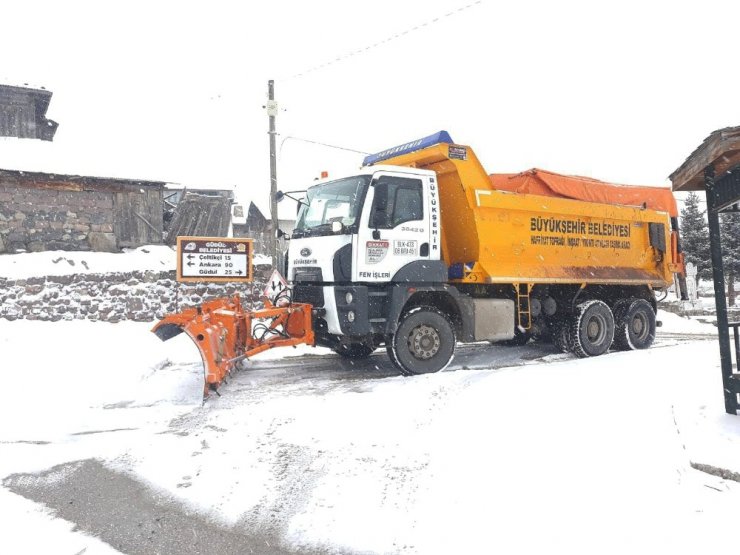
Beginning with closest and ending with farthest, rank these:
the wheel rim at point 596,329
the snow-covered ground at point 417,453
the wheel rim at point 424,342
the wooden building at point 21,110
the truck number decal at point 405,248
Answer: the snow-covered ground at point 417,453
the truck number decal at point 405,248
the wheel rim at point 424,342
the wheel rim at point 596,329
the wooden building at point 21,110

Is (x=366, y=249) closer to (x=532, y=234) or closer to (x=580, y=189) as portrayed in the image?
(x=532, y=234)

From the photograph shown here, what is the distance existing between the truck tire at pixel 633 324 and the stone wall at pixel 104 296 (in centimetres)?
802

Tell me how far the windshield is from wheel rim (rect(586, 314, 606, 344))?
16.2ft

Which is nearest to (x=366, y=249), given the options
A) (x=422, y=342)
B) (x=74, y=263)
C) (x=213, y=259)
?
(x=422, y=342)

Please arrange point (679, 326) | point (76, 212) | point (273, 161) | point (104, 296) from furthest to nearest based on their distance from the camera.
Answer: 1. point (76, 212)
2. point (679, 326)
3. point (273, 161)
4. point (104, 296)

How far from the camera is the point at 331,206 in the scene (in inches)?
315

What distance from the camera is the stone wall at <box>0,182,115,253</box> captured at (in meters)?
16.0

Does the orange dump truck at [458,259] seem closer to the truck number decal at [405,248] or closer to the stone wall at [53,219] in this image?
the truck number decal at [405,248]

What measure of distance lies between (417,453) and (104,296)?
1000 cm

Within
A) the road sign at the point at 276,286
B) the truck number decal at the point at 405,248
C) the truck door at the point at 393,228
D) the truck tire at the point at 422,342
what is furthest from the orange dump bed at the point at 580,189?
the road sign at the point at 276,286

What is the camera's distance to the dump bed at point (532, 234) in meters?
8.35

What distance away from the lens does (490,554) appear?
310 centimetres

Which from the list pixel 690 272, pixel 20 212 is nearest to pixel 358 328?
pixel 20 212

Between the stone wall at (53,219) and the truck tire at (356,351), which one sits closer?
the truck tire at (356,351)
